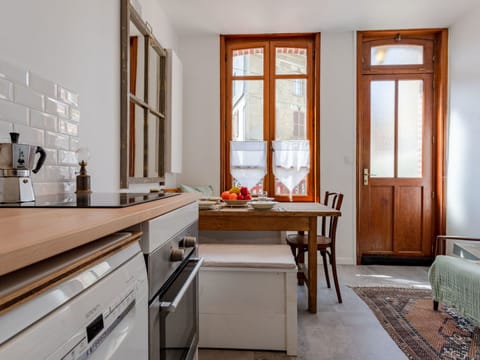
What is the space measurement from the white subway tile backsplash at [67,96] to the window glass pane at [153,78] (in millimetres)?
1175

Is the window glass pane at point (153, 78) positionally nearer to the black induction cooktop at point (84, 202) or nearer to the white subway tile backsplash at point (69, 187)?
the white subway tile backsplash at point (69, 187)

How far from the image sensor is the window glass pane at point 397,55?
12.9 ft

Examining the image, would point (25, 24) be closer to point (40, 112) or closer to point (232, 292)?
point (40, 112)

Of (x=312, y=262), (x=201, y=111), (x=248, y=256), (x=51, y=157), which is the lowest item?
(x=312, y=262)

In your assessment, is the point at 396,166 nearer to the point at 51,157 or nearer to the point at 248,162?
the point at 248,162

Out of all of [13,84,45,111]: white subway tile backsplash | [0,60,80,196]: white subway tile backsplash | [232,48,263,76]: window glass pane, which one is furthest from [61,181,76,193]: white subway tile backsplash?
[232,48,263,76]: window glass pane

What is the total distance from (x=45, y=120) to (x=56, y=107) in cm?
12

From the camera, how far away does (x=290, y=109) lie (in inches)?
159

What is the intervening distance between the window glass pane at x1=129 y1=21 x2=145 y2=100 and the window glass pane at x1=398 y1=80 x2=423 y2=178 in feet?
9.96

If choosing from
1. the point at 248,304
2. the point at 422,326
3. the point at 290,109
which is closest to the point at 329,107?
the point at 290,109

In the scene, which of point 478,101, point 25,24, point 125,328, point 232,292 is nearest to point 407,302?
point 232,292

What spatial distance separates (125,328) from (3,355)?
0.32m

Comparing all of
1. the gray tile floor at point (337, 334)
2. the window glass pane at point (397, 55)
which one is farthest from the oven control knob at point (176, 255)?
the window glass pane at point (397, 55)

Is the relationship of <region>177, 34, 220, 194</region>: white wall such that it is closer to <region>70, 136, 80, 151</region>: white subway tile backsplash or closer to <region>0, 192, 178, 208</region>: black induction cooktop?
<region>70, 136, 80, 151</region>: white subway tile backsplash
